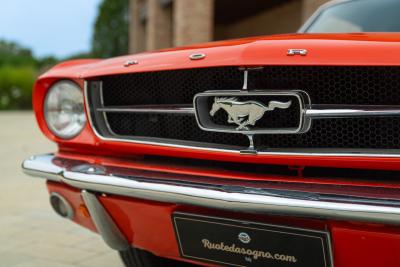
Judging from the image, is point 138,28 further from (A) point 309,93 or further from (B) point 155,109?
(A) point 309,93

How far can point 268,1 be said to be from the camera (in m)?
16.3

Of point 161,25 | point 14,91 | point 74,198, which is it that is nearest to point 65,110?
point 74,198

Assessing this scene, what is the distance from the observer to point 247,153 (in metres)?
2.02

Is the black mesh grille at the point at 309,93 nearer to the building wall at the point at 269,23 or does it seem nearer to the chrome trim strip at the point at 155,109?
the chrome trim strip at the point at 155,109

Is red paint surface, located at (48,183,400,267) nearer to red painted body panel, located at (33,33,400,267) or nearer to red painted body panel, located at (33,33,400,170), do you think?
red painted body panel, located at (33,33,400,267)

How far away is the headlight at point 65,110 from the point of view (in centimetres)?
264

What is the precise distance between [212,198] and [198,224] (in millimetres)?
191

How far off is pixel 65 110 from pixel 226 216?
3.54 ft

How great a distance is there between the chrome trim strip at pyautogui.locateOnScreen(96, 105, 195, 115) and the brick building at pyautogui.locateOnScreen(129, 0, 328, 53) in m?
9.50

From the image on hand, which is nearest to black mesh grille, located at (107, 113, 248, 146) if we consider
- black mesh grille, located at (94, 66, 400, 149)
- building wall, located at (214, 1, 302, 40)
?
black mesh grille, located at (94, 66, 400, 149)

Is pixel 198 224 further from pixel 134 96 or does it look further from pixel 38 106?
pixel 38 106

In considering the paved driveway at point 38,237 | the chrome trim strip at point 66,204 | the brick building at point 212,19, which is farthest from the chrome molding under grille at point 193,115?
the brick building at point 212,19

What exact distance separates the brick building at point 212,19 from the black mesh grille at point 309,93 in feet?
31.4

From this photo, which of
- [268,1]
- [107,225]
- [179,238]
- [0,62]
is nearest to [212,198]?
[179,238]
